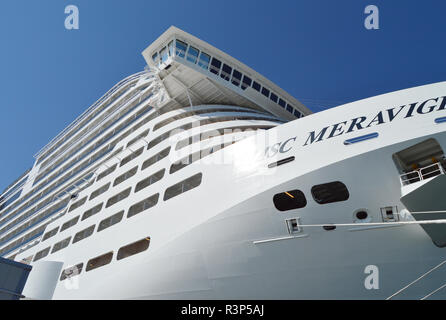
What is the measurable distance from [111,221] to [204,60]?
9.32 m

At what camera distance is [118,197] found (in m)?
13.4

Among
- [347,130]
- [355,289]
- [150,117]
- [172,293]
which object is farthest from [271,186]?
[150,117]

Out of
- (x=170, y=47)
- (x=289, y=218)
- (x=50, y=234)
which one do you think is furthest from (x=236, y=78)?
(x=50, y=234)

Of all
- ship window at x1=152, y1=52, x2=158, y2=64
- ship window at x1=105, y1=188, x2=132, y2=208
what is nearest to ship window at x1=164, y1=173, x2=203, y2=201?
ship window at x1=105, y1=188, x2=132, y2=208

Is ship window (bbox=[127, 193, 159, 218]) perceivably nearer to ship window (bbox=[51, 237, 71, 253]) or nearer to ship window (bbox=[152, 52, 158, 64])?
ship window (bbox=[51, 237, 71, 253])

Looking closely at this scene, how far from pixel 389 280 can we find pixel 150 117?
1623 centimetres

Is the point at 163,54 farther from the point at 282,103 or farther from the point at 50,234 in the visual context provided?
the point at 50,234

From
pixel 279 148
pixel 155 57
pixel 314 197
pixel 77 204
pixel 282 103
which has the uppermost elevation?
pixel 155 57

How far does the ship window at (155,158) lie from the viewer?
13109 millimetres

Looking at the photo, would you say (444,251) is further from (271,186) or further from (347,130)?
(271,186)

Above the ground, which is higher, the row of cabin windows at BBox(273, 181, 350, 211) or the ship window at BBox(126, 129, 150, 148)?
the ship window at BBox(126, 129, 150, 148)

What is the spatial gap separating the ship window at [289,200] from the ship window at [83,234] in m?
8.83

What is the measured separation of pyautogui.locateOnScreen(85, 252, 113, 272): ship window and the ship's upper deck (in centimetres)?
815

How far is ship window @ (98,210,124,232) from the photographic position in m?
12.0
